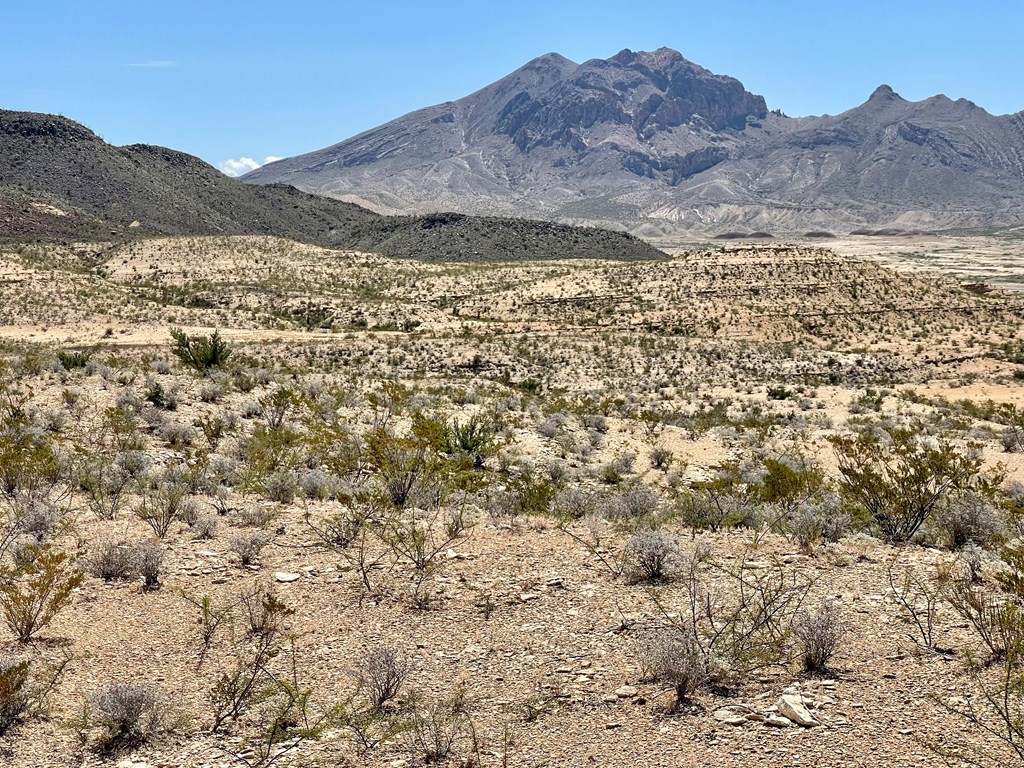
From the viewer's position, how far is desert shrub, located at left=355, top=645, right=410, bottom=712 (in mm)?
5684

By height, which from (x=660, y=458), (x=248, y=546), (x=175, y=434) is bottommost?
(x=660, y=458)

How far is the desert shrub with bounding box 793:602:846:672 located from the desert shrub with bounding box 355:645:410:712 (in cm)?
323

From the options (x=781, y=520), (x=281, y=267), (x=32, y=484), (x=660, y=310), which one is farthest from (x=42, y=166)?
(x=781, y=520)

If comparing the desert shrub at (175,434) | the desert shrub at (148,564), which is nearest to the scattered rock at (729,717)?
the desert shrub at (148,564)

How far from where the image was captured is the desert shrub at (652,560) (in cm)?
782

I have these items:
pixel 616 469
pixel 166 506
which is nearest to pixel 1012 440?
pixel 616 469

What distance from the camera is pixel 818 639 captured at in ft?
19.2

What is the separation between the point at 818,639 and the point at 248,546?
Result: 601 cm

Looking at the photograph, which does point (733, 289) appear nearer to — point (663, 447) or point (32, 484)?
point (663, 447)

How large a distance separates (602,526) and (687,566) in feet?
5.95

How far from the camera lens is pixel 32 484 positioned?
10.1 meters

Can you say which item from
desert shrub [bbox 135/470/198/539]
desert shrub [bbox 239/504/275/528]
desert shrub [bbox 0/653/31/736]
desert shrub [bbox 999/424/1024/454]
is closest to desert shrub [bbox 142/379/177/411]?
desert shrub [bbox 135/470/198/539]

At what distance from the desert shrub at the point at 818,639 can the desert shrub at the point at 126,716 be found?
496 centimetres

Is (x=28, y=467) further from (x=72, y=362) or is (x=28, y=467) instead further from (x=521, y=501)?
(x=72, y=362)
